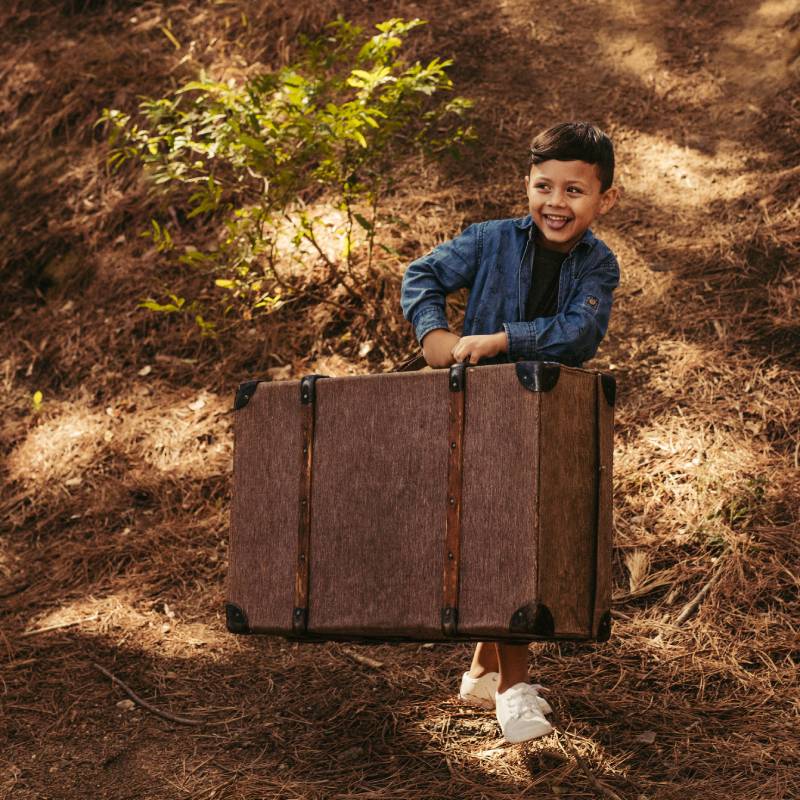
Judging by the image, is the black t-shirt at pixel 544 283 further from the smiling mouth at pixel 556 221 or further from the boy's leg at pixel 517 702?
the boy's leg at pixel 517 702

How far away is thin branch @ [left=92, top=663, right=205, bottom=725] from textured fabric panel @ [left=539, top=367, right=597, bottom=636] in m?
1.35

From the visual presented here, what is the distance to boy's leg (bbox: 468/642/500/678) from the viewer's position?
2.77 meters

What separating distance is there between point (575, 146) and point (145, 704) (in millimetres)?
2192

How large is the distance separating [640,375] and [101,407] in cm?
272

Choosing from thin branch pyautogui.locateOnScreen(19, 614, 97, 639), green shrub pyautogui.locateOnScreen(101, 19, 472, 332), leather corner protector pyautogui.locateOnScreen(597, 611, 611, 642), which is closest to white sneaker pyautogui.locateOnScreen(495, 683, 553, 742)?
leather corner protector pyautogui.locateOnScreen(597, 611, 611, 642)

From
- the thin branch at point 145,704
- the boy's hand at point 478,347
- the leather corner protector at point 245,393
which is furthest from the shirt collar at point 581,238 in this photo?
the thin branch at point 145,704

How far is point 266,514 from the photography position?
2.47 meters

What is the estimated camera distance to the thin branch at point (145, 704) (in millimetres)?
2883

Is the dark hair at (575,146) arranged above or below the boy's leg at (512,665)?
above

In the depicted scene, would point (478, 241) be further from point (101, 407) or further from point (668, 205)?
point (101, 407)

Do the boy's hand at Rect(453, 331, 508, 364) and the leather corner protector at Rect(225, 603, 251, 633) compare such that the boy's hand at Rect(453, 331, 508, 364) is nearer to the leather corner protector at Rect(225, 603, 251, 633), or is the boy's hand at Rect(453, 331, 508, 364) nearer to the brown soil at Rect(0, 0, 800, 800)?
the leather corner protector at Rect(225, 603, 251, 633)

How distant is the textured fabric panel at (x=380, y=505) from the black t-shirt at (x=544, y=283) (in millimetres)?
510

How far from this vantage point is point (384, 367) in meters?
4.43

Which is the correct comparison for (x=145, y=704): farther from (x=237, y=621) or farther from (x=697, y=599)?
(x=697, y=599)
